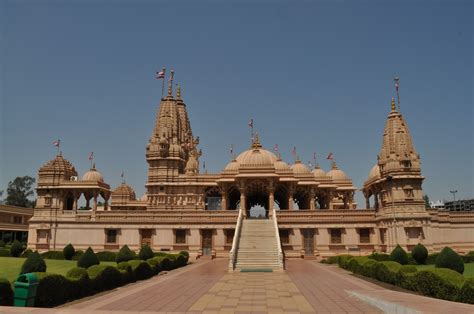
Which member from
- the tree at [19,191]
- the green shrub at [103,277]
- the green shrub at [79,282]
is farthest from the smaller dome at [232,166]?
the tree at [19,191]

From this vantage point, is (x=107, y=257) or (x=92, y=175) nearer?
(x=107, y=257)

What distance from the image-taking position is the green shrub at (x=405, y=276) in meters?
19.4

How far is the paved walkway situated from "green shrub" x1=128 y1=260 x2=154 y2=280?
71 cm

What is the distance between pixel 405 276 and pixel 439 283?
3.46 meters

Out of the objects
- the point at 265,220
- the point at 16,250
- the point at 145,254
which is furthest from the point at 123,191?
the point at 145,254

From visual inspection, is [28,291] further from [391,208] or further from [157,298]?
[391,208]

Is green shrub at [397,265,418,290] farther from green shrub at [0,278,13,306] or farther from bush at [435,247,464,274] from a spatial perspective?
green shrub at [0,278,13,306]

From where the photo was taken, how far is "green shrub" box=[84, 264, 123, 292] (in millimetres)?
19448

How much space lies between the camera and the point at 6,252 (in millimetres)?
42125

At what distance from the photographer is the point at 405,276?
19953 mm

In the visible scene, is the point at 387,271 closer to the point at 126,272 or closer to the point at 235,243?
the point at 235,243

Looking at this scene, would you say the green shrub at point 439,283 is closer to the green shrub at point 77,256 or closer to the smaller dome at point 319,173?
the green shrub at point 77,256

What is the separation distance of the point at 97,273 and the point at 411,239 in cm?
3034

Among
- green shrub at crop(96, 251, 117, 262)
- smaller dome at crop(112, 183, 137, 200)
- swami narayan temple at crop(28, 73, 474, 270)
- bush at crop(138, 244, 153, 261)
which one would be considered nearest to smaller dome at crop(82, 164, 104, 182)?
swami narayan temple at crop(28, 73, 474, 270)
